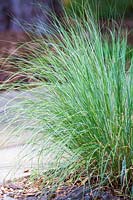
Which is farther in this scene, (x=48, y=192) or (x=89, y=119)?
(x=48, y=192)

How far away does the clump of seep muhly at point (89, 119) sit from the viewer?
3.13m

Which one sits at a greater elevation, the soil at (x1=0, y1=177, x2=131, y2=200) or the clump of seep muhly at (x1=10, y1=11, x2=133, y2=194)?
the clump of seep muhly at (x1=10, y1=11, x2=133, y2=194)

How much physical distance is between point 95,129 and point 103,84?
0.30 meters

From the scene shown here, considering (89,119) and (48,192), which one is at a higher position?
(89,119)

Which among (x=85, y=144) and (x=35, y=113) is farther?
(x=35, y=113)

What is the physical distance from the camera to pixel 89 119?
3.17m

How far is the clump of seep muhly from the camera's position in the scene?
10.3 ft

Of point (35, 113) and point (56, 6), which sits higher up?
point (56, 6)

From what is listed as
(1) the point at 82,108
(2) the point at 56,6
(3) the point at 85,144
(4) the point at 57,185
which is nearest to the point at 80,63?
(1) the point at 82,108

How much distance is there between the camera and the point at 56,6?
A: 9180 millimetres

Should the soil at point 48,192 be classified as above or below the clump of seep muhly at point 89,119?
below

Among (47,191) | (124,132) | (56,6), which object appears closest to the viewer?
(124,132)

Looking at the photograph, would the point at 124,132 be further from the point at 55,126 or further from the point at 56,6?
the point at 56,6

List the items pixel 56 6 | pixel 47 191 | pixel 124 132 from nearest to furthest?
pixel 124 132, pixel 47 191, pixel 56 6
